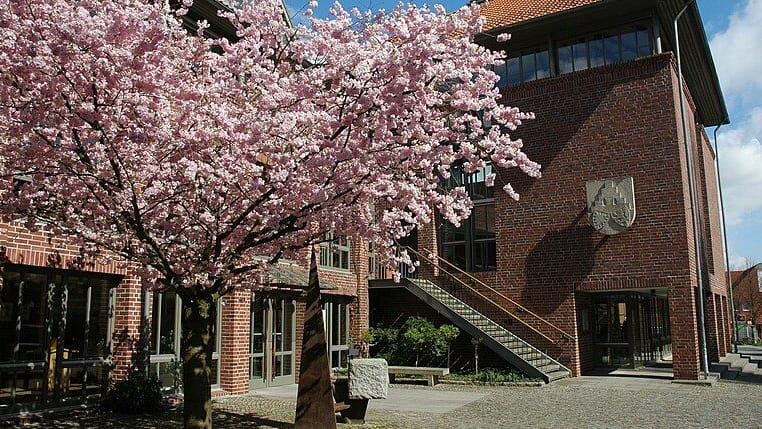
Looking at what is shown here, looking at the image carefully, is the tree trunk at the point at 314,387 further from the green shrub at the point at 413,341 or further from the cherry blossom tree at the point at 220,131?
the green shrub at the point at 413,341

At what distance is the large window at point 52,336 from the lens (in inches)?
386

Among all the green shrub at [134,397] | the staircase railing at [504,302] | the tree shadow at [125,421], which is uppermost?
the staircase railing at [504,302]

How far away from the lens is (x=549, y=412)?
38.8 feet

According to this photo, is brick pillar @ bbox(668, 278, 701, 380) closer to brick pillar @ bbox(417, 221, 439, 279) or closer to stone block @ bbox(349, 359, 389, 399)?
brick pillar @ bbox(417, 221, 439, 279)

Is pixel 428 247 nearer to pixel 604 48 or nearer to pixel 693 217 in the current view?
pixel 693 217

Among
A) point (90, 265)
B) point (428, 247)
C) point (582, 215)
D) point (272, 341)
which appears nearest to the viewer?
point (90, 265)

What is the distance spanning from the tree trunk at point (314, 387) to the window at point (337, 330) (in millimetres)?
8747

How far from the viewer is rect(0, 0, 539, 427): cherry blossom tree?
5.88 m

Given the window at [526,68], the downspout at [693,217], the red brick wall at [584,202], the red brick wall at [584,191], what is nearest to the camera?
the downspout at [693,217]

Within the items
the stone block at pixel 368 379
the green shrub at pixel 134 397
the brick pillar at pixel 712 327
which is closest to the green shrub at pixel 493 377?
the stone block at pixel 368 379

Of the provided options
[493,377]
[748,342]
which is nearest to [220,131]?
[493,377]

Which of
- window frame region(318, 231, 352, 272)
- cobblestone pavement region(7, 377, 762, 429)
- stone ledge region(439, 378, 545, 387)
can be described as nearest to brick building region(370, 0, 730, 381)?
stone ledge region(439, 378, 545, 387)

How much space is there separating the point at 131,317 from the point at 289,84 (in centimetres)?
667

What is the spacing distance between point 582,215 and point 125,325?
41.3 ft
